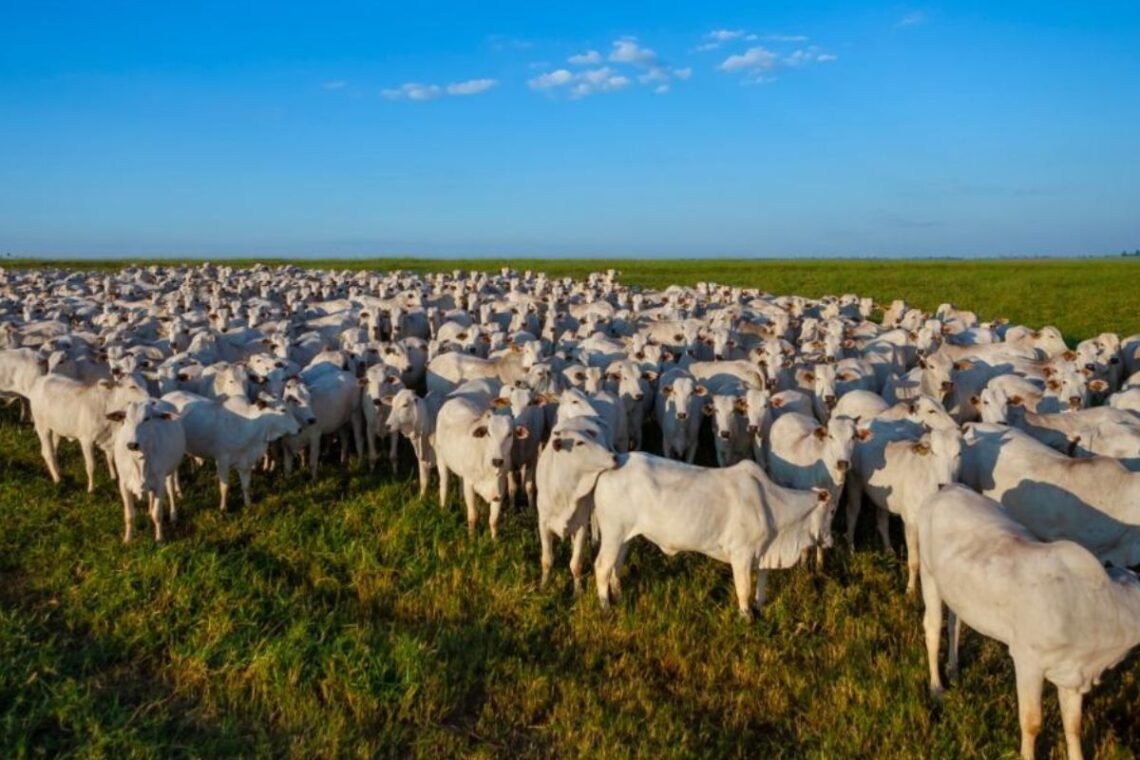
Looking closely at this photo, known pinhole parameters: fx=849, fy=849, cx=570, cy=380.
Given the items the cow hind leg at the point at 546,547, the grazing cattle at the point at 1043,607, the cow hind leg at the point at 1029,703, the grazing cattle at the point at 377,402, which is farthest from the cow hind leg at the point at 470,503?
the cow hind leg at the point at 1029,703

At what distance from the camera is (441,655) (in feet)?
25.9

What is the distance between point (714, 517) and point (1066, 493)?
3.74 meters

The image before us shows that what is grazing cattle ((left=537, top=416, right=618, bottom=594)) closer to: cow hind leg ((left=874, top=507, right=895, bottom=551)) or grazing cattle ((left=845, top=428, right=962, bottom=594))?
grazing cattle ((left=845, top=428, right=962, bottom=594))

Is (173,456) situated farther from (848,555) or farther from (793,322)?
(793,322)

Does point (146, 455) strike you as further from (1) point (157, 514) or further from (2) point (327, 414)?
(2) point (327, 414)

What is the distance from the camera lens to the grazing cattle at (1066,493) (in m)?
8.63

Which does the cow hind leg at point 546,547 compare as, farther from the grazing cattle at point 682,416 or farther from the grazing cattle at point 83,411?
the grazing cattle at point 83,411

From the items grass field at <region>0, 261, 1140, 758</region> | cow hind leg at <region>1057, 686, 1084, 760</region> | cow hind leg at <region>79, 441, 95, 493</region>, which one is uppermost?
cow hind leg at <region>79, 441, 95, 493</region>

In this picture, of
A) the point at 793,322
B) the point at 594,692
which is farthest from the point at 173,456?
the point at 793,322

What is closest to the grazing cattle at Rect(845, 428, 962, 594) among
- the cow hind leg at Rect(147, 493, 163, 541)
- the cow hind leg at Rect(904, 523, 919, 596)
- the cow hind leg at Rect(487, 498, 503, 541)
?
the cow hind leg at Rect(904, 523, 919, 596)

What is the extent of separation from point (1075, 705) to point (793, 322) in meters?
17.4

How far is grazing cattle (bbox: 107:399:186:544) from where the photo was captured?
35.0 feet

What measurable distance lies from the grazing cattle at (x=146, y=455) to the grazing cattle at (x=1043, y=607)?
9215mm

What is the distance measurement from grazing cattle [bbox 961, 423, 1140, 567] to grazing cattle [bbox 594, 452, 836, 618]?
205 centimetres
